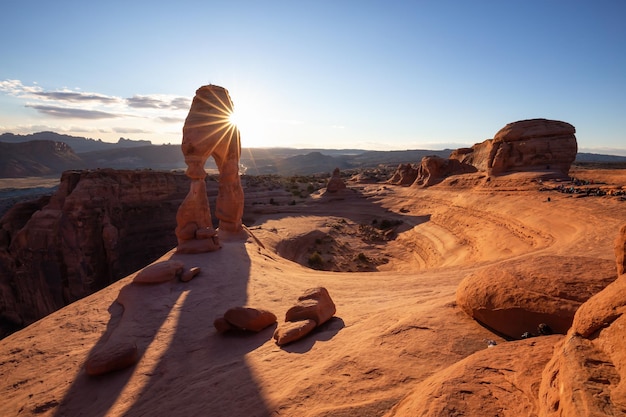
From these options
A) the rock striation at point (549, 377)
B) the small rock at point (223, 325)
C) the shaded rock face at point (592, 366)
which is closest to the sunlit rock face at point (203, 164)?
the small rock at point (223, 325)

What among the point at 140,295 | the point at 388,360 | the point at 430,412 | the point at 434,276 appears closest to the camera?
the point at 430,412

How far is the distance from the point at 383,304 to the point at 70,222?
18.0 meters

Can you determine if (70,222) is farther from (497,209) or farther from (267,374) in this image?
(497,209)

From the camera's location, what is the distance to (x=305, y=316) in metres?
5.25

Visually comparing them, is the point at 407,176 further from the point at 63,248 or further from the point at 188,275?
the point at 63,248

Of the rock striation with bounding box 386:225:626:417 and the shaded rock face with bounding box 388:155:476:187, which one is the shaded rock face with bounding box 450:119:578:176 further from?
the rock striation with bounding box 386:225:626:417

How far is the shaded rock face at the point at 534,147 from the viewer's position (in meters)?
20.2

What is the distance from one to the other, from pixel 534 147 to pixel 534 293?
21416 mm

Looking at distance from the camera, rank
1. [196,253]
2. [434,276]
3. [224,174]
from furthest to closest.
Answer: [224,174]
[196,253]
[434,276]

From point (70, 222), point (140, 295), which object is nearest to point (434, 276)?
point (140, 295)

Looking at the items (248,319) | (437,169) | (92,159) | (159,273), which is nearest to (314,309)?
(248,319)

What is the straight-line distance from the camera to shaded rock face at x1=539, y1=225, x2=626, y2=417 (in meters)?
1.80

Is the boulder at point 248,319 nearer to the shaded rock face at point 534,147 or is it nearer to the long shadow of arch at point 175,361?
the long shadow of arch at point 175,361

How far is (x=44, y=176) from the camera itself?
7644 cm
